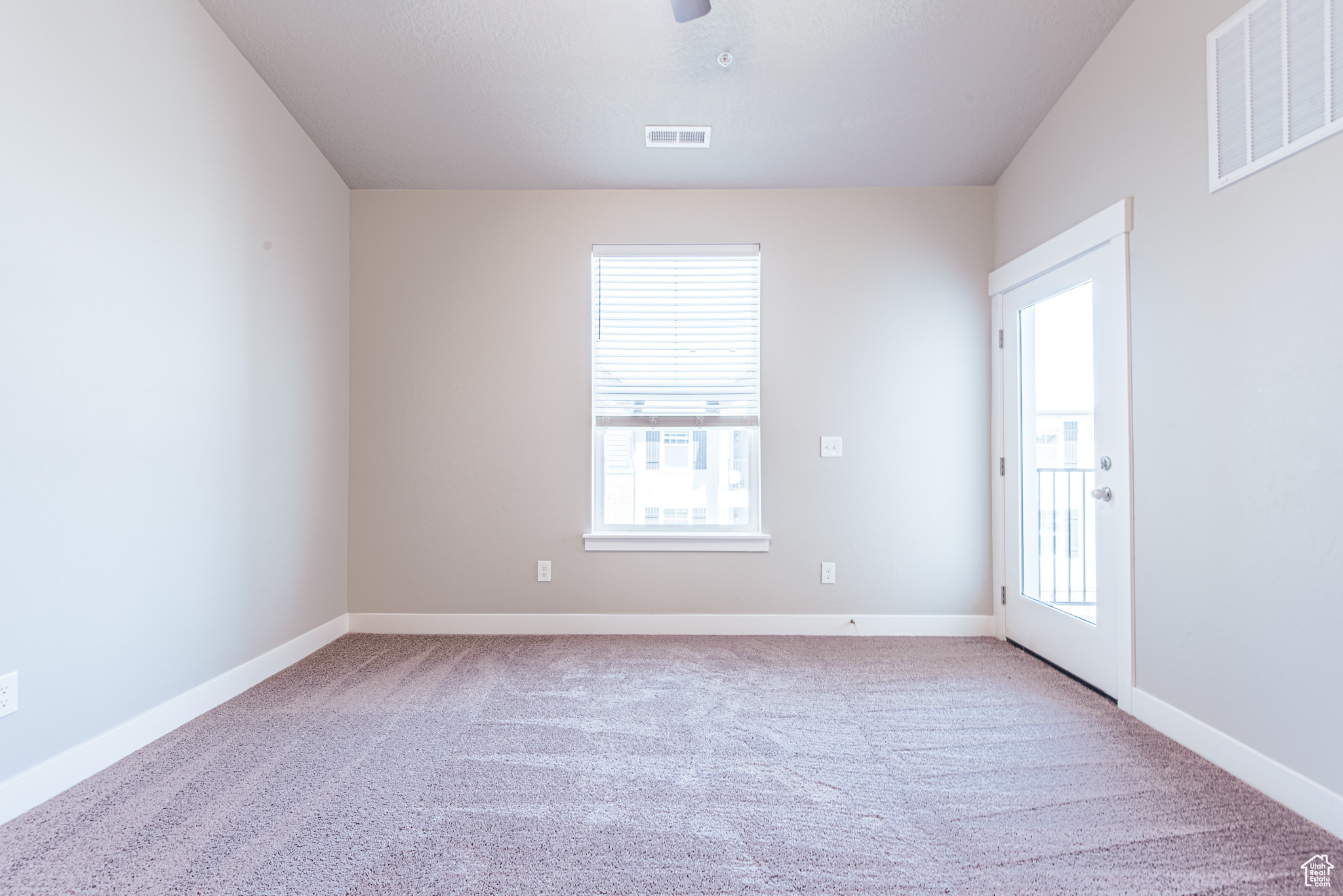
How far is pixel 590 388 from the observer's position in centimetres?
354

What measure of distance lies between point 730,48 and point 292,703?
11.5ft

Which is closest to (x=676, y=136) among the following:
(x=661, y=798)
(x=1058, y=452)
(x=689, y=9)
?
(x=689, y=9)

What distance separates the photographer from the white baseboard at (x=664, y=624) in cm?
346

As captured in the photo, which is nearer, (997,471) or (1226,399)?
(1226,399)

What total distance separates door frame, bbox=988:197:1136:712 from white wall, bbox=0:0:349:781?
3.87 m

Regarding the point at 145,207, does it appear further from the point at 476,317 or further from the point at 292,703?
the point at 292,703

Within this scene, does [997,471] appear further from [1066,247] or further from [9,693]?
[9,693]

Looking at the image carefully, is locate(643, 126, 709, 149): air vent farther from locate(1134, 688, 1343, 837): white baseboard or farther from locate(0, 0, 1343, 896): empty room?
locate(1134, 688, 1343, 837): white baseboard

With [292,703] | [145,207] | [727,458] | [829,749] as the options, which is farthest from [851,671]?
[145,207]

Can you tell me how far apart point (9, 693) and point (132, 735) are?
1.62ft

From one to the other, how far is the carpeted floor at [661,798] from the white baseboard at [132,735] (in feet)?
0.22

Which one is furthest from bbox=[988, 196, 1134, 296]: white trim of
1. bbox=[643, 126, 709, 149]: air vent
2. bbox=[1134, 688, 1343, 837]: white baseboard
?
bbox=[1134, 688, 1343, 837]: white baseboard

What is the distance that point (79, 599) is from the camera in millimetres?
1967

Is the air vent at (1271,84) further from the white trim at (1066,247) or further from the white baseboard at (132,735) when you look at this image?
the white baseboard at (132,735)
